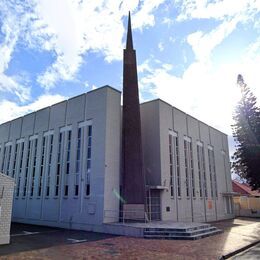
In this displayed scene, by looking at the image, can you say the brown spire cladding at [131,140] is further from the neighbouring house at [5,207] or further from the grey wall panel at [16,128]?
the grey wall panel at [16,128]

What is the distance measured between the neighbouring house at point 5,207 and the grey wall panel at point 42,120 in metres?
12.0

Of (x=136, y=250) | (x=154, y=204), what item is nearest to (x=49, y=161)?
(x=154, y=204)

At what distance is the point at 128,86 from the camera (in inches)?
829

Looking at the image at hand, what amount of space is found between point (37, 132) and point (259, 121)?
65.1ft

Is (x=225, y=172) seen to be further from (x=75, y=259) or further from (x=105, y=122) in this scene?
(x=75, y=259)

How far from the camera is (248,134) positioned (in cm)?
2367

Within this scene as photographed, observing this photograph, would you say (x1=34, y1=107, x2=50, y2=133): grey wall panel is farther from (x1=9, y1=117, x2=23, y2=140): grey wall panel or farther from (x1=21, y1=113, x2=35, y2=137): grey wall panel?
(x1=9, y1=117, x2=23, y2=140): grey wall panel

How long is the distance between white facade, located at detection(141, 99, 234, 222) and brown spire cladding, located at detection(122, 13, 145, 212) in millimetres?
2250

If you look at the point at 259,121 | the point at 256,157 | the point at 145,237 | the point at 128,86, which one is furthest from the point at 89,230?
the point at 259,121

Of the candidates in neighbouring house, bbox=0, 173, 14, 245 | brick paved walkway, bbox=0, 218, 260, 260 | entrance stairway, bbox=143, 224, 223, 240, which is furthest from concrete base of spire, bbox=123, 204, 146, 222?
neighbouring house, bbox=0, 173, 14, 245

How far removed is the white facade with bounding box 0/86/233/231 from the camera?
1903 centimetres

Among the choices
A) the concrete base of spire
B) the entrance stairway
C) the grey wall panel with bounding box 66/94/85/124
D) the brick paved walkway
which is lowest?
the brick paved walkway

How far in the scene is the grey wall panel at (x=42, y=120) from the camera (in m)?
24.6

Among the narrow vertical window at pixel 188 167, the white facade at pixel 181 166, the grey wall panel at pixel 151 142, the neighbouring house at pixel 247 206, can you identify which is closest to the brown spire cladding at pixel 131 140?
the white facade at pixel 181 166
